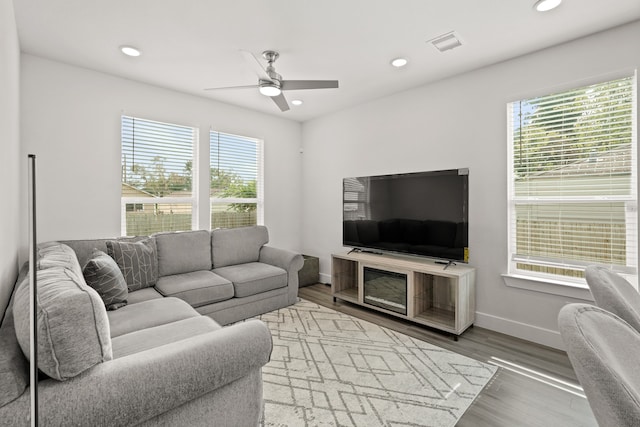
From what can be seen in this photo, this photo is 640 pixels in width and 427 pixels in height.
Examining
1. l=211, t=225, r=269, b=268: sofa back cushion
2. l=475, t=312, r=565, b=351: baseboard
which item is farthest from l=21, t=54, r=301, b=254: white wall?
l=475, t=312, r=565, b=351: baseboard

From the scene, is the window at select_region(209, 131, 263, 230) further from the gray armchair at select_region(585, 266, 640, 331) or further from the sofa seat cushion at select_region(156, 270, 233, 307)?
the gray armchair at select_region(585, 266, 640, 331)

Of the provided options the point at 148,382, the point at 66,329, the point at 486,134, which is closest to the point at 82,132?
the point at 66,329

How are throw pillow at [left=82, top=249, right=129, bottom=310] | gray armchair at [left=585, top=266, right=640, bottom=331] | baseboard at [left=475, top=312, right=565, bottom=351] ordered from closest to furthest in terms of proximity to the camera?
gray armchair at [left=585, top=266, right=640, bottom=331] < throw pillow at [left=82, top=249, right=129, bottom=310] < baseboard at [left=475, top=312, right=565, bottom=351]

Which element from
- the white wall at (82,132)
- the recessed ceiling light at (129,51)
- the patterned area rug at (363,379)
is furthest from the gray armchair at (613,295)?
the white wall at (82,132)

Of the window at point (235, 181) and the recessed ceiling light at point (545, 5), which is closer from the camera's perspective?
the recessed ceiling light at point (545, 5)

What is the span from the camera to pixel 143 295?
2715 millimetres

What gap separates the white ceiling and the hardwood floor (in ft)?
→ 8.54

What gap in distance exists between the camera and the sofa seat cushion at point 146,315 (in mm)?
2020

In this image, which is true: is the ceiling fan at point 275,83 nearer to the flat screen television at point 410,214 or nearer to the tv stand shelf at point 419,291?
the flat screen television at point 410,214

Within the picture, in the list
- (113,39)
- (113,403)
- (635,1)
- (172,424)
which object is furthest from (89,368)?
(635,1)

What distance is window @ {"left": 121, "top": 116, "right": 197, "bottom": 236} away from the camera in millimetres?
3432

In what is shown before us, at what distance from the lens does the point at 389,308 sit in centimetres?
332

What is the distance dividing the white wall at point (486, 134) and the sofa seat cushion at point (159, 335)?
8.63 ft

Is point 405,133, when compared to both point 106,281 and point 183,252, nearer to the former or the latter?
point 183,252
